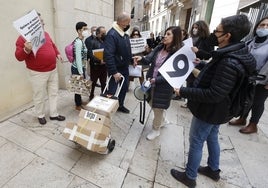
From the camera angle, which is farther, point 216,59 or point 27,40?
point 27,40

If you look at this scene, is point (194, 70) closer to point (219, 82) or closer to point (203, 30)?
point (219, 82)

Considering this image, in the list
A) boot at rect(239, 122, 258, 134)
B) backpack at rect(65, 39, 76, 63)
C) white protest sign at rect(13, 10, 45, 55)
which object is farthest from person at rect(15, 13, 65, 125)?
boot at rect(239, 122, 258, 134)

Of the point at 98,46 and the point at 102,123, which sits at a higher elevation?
the point at 98,46

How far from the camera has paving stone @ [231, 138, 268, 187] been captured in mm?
2121

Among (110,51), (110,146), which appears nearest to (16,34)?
(110,51)

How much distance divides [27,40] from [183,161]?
2445mm

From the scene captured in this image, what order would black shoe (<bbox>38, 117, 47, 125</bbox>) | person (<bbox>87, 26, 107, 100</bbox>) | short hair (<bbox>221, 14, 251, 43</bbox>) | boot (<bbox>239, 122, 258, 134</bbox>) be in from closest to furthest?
short hair (<bbox>221, 14, 251, 43</bbox>)
black shoe (<bbox>38, 117, 47, 125</bbox>)
boot (<bbox>239, 122, 258, 134</bbox>)
person (<bbox>87, 26, 107, 100</bbox>)

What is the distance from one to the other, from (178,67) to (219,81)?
552 millimetres

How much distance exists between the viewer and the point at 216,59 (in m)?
1.44

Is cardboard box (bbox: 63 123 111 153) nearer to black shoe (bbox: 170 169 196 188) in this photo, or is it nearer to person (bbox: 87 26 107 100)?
black shoe (bbox: 170 169 196 188)

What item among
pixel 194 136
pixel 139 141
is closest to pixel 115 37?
pixel 139 141

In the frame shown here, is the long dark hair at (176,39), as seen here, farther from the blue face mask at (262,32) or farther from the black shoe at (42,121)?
the black shoe at (42,121)

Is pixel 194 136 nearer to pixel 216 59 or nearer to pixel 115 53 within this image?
pixel 216 59

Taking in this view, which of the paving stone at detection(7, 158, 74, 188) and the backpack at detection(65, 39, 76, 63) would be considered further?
the backpack at detection(65, 39, 76, 63)
